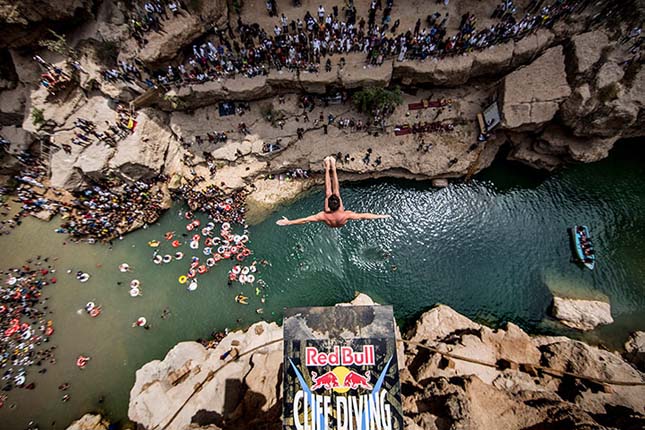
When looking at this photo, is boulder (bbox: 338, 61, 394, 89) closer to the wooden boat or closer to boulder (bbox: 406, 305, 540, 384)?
boulder (bbox: 406, 305, 540, 384)

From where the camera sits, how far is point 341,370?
295 inches

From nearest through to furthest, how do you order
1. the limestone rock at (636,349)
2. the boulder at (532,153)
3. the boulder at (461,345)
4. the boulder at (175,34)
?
the boulder at (461,345)
the limestone rock at (636,349)
the boulder at (175,34)
the boulder at (532,153)

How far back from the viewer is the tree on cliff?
15.5m

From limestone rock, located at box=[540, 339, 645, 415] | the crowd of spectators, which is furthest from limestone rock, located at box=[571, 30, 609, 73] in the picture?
limestone rock, located at box=[540, 339, 645, 415]

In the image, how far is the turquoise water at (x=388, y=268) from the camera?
14.7m

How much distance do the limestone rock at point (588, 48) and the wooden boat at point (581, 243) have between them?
882 cm

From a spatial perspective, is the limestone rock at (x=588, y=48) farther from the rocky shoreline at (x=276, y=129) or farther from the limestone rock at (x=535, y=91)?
the limestone rock at (x=535, y=91)

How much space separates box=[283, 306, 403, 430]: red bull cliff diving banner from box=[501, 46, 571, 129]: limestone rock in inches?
564

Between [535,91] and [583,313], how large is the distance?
12557 millimetres

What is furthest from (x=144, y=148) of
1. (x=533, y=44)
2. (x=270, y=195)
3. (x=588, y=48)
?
(x=588, y=48)

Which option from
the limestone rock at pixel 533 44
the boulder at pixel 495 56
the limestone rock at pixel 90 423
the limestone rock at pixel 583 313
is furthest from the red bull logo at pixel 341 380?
the limestone rock at pixel 533 44

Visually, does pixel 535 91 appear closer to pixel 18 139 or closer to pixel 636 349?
pixel 636 349

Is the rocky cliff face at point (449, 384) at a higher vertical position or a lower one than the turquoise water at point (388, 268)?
lower

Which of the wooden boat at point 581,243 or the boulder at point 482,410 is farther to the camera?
the wooden boat at point 581,243
